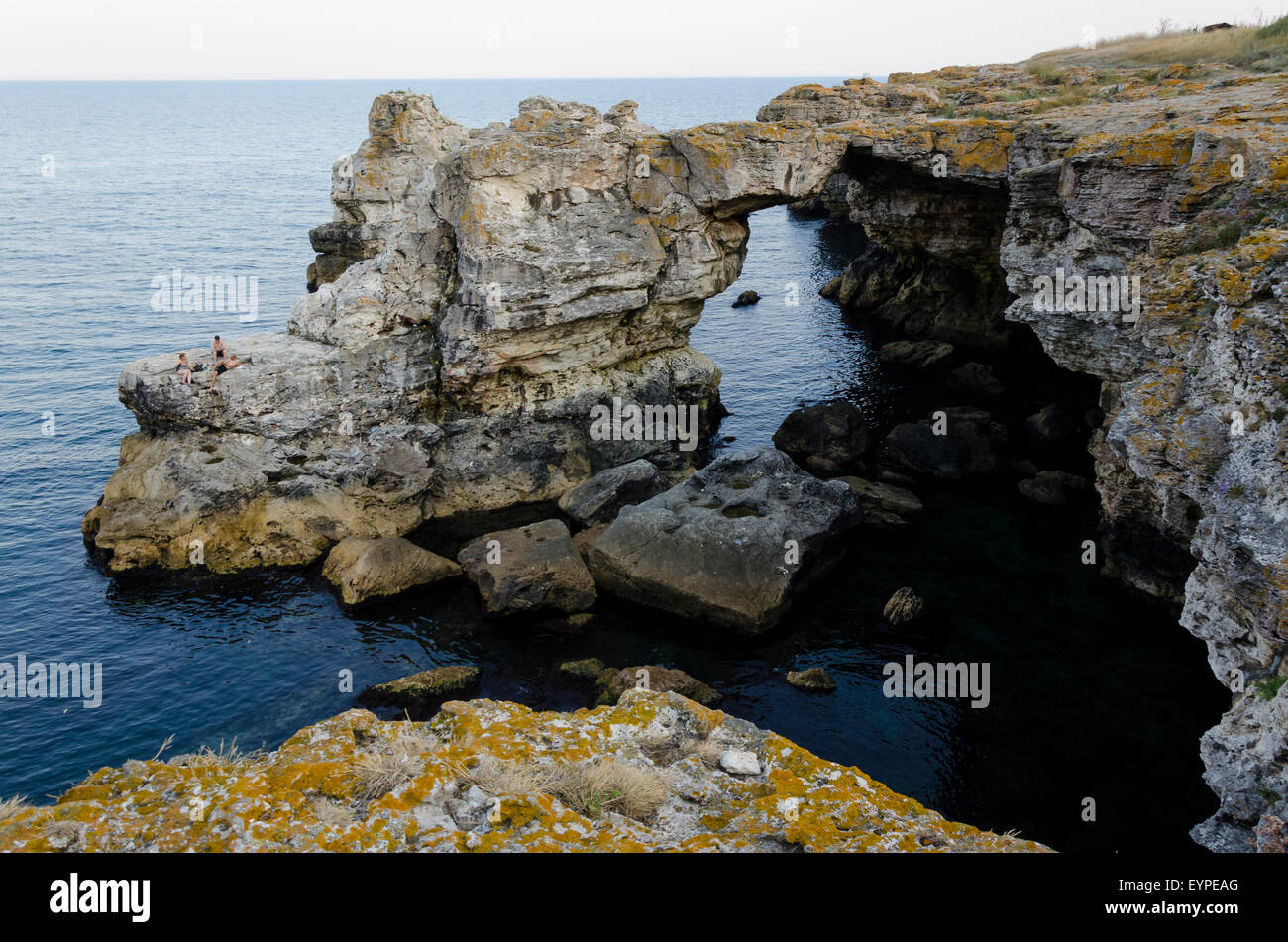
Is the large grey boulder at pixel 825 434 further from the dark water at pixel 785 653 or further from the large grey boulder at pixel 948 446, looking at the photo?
the dark water at pixel 785 653

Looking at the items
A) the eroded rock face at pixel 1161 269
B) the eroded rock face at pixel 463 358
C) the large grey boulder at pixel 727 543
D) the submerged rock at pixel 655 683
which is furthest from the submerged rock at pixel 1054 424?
the submerged rock at pixel 655 683

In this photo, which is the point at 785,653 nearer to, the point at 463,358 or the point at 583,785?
the point at 463,358

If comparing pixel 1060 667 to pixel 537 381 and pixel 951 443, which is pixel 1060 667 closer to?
pixel 951 443

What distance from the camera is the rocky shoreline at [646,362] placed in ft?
88.2

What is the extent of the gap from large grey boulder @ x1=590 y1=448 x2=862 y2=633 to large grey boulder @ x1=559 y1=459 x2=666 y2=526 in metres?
2.29

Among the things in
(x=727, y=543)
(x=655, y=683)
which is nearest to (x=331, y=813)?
(x=655, y=683)

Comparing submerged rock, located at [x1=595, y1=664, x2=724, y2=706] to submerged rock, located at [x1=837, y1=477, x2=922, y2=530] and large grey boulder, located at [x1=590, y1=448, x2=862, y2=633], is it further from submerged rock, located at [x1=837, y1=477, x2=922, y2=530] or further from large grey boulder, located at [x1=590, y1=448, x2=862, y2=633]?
submerged rock, located at [x1=837, y1=477, x2=922, y2=530]

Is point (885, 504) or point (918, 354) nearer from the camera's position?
point (885, 504)

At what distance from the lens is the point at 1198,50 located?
42.5 m

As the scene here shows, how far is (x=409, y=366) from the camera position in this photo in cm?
3462

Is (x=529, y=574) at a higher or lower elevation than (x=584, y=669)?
higher

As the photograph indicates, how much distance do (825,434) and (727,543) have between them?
463 inches
